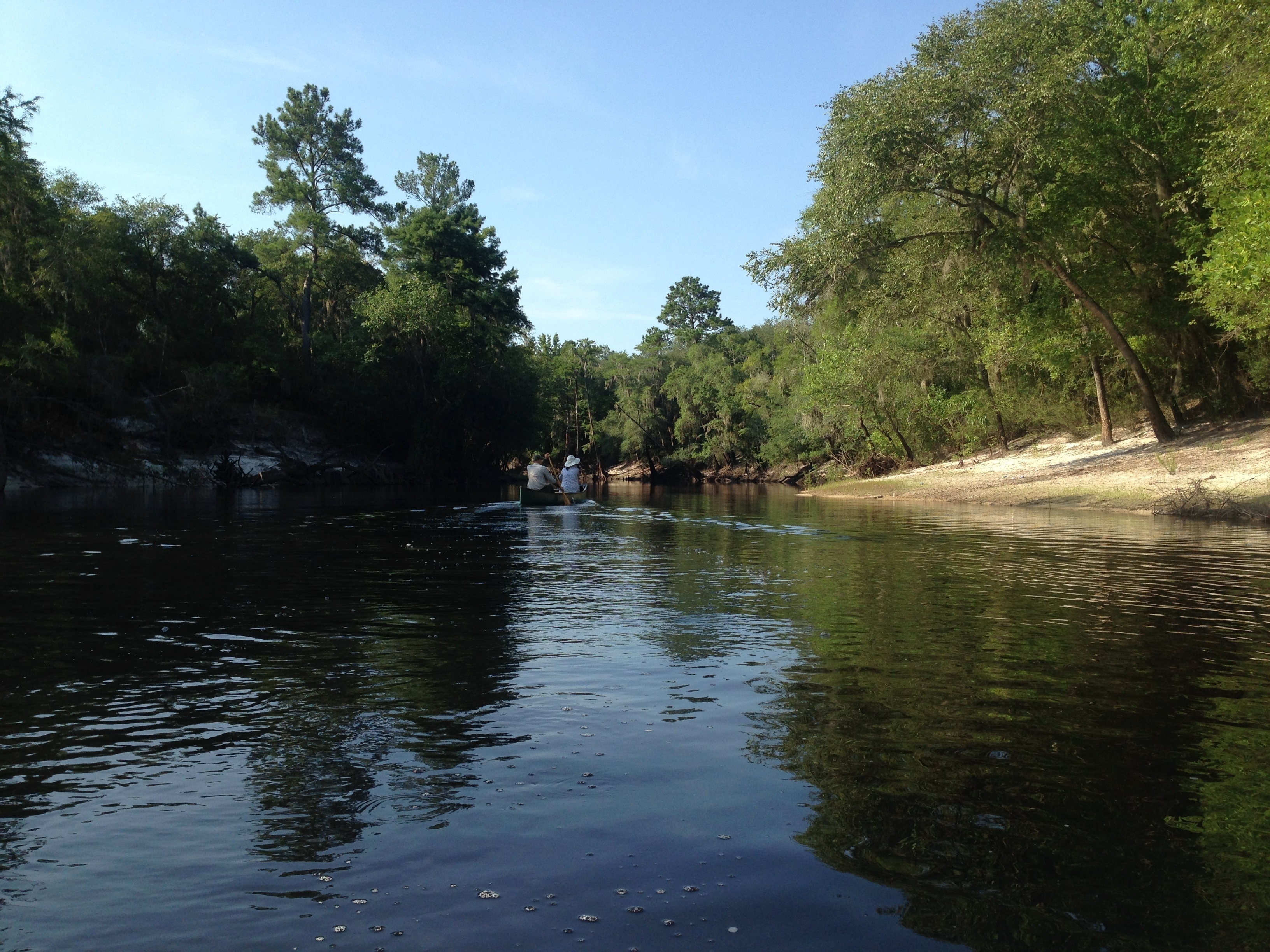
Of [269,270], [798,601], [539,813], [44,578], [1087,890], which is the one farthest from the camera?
[269,270]

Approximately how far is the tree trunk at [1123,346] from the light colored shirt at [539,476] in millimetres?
18710

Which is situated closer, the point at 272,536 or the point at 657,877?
the point at 657,877

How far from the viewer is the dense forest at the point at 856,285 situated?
94.2 ft

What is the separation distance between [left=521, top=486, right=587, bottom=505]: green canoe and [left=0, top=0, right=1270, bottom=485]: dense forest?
34.7ft

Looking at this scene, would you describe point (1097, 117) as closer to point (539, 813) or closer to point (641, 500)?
point (641, 500)

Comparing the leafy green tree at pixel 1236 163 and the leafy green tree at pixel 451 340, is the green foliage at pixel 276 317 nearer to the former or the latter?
the leafy green tree at pixel 451 340

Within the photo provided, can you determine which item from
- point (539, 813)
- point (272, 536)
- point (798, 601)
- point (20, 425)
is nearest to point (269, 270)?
point (20, 425)

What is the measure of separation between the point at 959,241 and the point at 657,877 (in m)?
32.1

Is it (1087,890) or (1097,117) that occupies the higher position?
(1097,117)

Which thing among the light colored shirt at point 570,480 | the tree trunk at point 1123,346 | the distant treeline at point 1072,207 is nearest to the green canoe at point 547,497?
the light colored shirt at point 570,480

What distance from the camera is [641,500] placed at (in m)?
43.0

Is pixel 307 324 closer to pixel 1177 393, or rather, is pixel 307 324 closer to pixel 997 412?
pixel 997 412

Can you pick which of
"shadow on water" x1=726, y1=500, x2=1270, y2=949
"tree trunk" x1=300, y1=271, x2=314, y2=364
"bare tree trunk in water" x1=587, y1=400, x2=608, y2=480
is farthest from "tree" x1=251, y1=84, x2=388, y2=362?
"shadow on water" x1=726, y1=500, x2=1270, y2=949

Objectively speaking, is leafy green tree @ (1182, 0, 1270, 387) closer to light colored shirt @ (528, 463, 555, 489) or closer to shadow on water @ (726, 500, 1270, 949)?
shadow on water @ (726, 500, 1270, 949)
